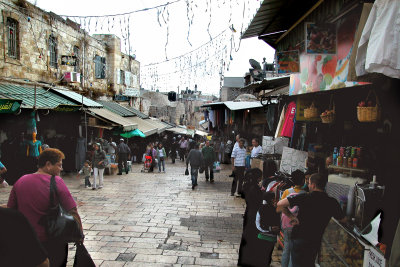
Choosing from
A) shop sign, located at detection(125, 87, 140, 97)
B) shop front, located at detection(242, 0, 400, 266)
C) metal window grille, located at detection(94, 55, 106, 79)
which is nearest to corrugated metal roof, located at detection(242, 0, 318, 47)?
shop front, located at detection(242, 0, 400, 266)

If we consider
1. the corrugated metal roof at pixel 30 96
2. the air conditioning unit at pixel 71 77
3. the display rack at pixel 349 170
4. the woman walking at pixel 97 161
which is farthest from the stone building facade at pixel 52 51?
the display rack at pixel 349 170

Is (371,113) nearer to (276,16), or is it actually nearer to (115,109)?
(276,16)

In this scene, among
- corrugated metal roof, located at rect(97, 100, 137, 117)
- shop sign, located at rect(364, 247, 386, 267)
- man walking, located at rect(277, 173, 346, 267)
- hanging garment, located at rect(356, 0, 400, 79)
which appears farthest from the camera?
corrugated metal roof, located at rect(97, 100, 137, 117)

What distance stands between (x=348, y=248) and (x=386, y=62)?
2.38 metres

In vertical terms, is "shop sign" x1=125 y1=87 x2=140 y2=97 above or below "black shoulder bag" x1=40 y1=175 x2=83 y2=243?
above

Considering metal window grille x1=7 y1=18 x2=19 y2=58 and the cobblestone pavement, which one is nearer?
the cobblestone pavement

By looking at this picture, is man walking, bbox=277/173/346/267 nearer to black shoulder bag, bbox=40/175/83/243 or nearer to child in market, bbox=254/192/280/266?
child in market, bbox=254/192/280/266

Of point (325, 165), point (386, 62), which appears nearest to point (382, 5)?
point (386, 62)

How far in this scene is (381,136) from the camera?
4.85 m

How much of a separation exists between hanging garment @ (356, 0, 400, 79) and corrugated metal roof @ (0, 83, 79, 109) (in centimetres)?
1011

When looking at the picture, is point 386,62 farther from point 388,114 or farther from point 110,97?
point 110,97

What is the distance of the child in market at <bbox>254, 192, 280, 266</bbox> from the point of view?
457cm

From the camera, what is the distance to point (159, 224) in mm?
7367

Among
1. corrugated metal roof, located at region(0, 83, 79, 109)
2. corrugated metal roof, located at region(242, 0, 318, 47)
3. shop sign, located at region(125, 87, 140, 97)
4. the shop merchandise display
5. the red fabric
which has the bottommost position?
the red fabric
